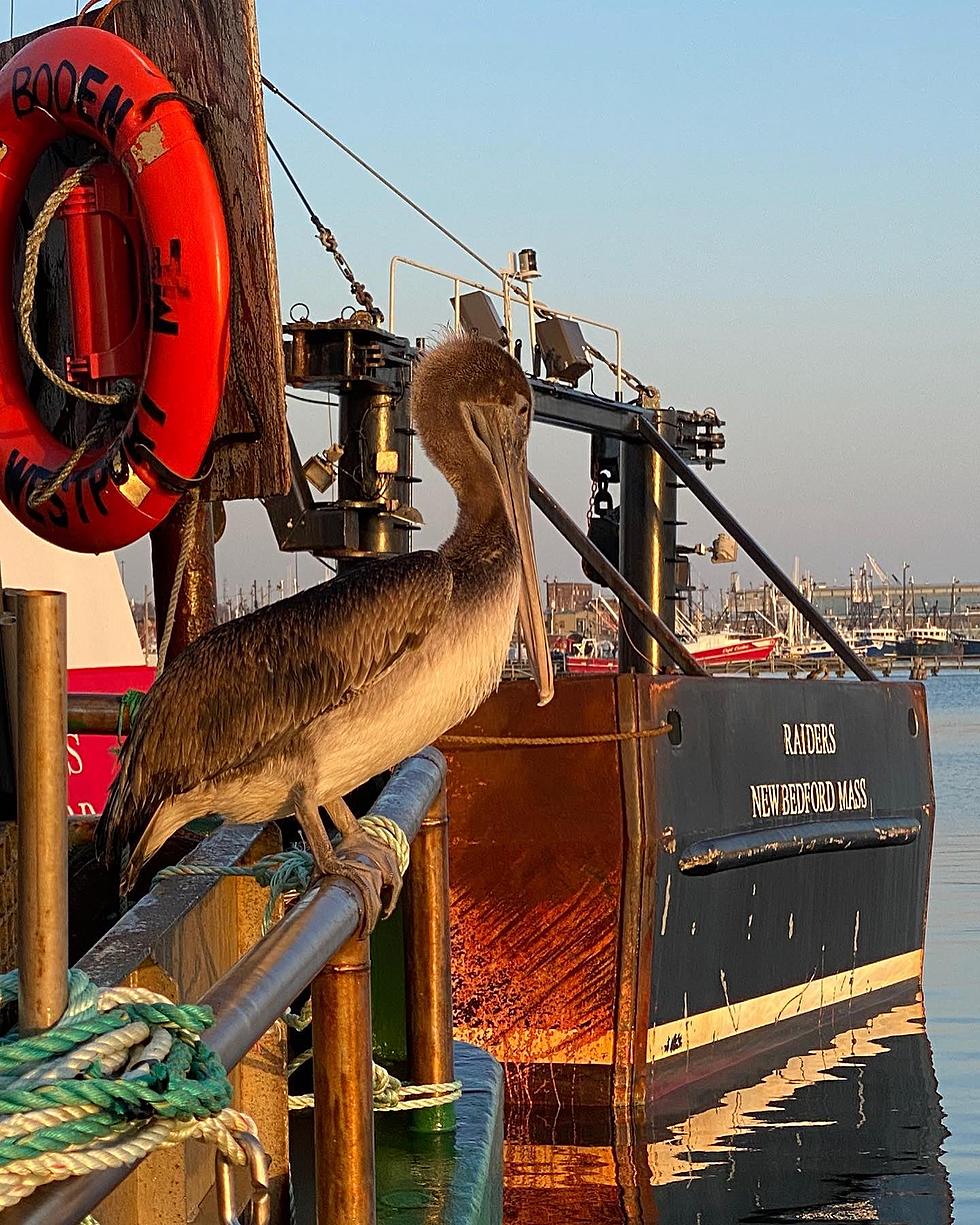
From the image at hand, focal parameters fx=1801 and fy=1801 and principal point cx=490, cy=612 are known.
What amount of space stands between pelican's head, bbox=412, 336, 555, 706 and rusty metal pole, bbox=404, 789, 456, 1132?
1.24 m

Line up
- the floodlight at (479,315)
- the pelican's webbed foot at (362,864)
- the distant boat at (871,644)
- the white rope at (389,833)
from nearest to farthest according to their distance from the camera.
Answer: the pelican's webbed foot at (362,864)
the white rope at (389,833)
the floodlight at (479,315)
the distant boat at (871,644)

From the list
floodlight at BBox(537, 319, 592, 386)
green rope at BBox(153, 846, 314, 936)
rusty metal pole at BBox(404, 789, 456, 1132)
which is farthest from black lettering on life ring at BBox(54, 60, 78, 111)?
floodlight at BBox(537, 319, 592, 386)

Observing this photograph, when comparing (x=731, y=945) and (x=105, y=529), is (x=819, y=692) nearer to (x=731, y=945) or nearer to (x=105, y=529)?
(x=731, y=945)

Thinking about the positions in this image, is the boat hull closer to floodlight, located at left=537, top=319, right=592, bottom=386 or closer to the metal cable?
the metal cable

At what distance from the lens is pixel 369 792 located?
4.04m

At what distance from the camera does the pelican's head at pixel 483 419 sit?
13.4 ft

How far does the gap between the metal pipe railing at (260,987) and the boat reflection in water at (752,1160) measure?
14.5ft

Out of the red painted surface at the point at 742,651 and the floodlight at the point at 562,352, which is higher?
the floodlight at the point at 562,352

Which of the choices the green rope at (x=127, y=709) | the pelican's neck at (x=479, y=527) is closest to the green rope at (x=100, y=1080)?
the green rope at (x=127, y=709)

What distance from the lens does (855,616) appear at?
137500mm

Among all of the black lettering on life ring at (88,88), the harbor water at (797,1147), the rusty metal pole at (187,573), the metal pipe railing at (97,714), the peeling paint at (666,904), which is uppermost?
the black lettering on life ring at (88,88)

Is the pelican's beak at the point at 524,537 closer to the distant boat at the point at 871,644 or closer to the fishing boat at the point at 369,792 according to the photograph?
the fishing boat at the point at 369,792

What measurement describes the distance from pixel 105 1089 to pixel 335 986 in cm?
91

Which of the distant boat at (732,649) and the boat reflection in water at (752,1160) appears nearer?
the boat reflection in water at (752,1160)
